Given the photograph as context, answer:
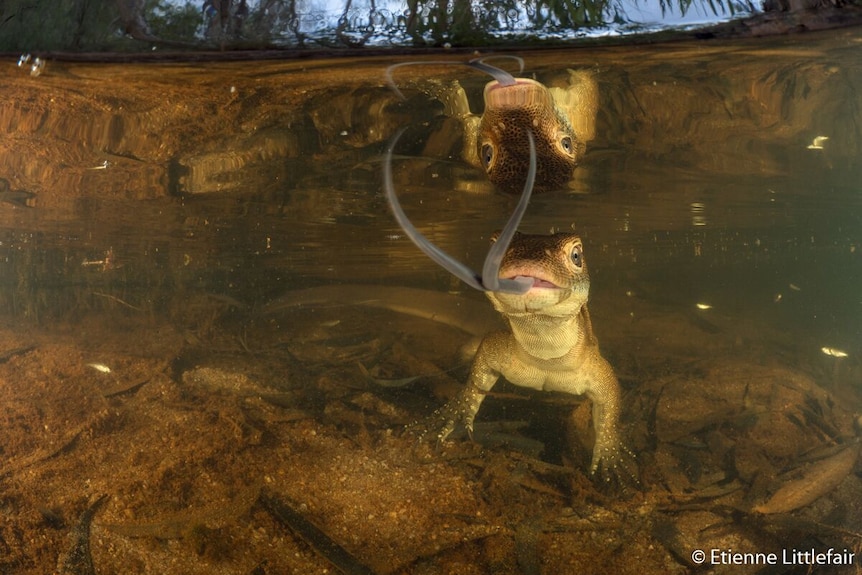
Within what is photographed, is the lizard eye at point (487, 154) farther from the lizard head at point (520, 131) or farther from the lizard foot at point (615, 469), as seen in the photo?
the lizard foot at point (615, 469)

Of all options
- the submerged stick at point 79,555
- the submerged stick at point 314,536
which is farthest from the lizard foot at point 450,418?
the submerged stick at point 79,555

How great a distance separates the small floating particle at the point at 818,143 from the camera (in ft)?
23.1

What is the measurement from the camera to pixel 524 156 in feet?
11.0

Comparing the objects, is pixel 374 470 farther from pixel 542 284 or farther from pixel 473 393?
pixel 542 284

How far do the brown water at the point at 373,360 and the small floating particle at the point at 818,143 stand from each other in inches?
2.4

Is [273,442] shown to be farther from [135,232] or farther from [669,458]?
[135,232]

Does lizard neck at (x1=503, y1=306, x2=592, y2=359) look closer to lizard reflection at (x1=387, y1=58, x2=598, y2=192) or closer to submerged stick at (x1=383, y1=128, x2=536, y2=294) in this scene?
lizard reflection at (x1=387, y1=58, x2=598, y2=192)

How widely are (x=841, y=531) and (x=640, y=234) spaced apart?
30.4 feet

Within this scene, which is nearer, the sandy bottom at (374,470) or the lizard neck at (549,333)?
the sandy bottom at (374,470)

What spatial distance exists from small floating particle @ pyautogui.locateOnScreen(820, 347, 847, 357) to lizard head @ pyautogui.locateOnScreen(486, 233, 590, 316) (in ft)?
25.9

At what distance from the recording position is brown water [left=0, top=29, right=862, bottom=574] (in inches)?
133

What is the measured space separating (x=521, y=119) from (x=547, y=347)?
1.64 metres

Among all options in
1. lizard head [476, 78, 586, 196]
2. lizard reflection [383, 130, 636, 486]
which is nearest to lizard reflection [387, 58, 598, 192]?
lizard head [476, 78, 586, 196]

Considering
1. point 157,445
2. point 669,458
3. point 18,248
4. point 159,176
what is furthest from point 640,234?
point 18,248
